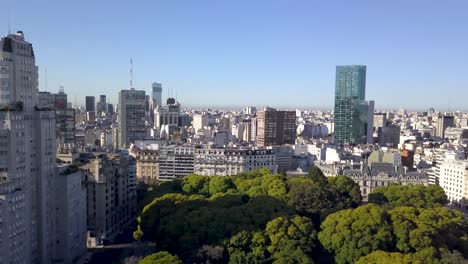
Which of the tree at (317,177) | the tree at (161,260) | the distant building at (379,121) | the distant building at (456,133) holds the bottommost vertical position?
the tree at (161,260)

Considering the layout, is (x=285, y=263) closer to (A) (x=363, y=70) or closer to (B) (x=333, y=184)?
(B) (x=333, y=184)

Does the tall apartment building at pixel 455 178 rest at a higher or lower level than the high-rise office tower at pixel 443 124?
lower

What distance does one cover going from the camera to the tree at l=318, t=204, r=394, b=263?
37.9 meters

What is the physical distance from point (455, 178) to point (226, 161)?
104 ft

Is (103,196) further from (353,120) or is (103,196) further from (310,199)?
(353,120)

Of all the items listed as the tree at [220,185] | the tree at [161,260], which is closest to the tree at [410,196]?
the tree at [220,185]

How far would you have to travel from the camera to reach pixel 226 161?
7288cm

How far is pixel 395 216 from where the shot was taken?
40.7 meters

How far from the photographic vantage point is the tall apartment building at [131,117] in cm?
11524

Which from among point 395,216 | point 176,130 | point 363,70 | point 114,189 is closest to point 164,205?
point 114,189

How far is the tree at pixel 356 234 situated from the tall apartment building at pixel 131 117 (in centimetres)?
7967

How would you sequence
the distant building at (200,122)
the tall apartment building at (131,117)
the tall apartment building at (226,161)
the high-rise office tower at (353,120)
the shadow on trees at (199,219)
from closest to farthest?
the shadow on trees at (199,219) < the tall apartment building at (226,161) < the tall apartment building at (131,117) < the high-rise office tower at (353,120) < the distant building at (200,122)

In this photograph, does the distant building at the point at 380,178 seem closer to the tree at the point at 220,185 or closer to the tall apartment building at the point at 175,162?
the tree at the point at 220,185

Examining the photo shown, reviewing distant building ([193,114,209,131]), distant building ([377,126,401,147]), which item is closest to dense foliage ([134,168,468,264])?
distant building ([377,126,401,147])
